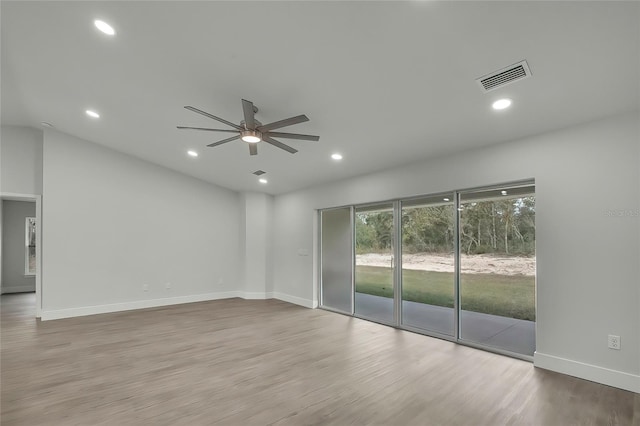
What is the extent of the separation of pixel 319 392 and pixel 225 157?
433 cm

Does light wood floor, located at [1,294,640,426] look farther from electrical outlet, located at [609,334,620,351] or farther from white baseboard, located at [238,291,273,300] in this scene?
white baseboard, located at [238,291,273,300]

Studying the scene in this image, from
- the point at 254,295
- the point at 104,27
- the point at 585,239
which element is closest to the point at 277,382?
the point at 585,239

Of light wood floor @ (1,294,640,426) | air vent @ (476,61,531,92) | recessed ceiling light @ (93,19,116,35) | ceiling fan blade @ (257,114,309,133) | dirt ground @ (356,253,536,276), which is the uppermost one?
recessed ceiling light @ (93,19,116,35)

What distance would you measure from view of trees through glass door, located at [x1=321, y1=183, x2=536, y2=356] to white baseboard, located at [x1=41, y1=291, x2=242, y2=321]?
3584mm

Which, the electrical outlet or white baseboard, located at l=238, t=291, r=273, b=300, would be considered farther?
white baseboard, located at l=238, t=291, r=273, b=300

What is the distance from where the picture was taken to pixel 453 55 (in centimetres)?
252

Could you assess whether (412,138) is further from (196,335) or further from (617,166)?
(196,335)

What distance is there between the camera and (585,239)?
328 cm

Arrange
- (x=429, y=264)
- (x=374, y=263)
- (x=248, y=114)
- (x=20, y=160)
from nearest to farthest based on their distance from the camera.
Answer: (x=248, y=114), (x=429, y=264), (x=374, y=263), (x=20, y=160)

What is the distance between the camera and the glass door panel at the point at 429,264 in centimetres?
467

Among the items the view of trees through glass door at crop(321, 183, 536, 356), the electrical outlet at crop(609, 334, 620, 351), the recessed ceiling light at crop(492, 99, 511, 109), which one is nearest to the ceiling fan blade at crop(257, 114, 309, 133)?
the recessed ceiling light at crop(492, 99, 511, 109)

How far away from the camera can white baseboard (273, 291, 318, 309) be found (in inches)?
264

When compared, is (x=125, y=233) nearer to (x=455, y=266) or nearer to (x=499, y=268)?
(x=455, y=266)

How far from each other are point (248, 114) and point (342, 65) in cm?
100
